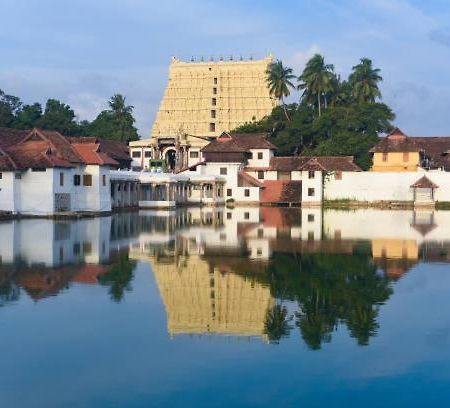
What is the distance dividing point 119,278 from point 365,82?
6275 cm

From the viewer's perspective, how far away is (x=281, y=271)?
2056cm

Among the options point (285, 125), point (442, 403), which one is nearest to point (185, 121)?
point (285, 125)

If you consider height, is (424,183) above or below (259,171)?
below

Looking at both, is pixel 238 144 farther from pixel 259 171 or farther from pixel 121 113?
pixel 121 113

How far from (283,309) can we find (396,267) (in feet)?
24.9

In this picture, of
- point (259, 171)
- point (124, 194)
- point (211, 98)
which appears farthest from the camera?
point (211, 98)

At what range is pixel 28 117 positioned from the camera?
82.2 meters

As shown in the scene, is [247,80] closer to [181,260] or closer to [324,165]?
[324,165]

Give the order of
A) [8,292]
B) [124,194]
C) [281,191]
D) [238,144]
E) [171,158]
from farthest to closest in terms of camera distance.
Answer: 1. [171,158]
2. [238,144]
3. [281,191]
4. [124,194]
5. [8,292]

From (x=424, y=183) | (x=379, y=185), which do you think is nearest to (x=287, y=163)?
(x=379, y=185)

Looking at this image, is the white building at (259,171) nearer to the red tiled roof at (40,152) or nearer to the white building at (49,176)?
the red tiled roof at (40,152)

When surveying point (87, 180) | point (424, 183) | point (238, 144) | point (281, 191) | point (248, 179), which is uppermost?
point (238, 144)

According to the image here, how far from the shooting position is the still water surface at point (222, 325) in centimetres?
999

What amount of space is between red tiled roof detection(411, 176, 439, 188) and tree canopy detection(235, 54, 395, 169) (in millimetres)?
6738
